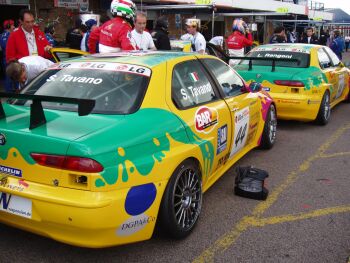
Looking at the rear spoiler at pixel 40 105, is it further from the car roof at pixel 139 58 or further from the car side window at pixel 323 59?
the car side window at pixel 323 59

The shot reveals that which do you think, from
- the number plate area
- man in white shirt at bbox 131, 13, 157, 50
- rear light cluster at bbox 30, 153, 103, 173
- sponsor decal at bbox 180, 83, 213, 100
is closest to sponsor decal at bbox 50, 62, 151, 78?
sponsor decal at bbox 180, 83, 213, 100

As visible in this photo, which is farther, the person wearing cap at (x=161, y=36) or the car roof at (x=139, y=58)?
the person wearing cap at (x=161, y=36)

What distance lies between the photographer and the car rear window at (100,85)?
309 centimetres

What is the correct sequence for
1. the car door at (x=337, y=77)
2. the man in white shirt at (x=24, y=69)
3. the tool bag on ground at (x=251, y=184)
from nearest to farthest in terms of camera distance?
the tool bag on ground at (x=251, y=184), the man in white shirt at (x=24, y=69), the car door at (x=337, y=77)

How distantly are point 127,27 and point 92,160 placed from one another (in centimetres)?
303

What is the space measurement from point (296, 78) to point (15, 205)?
505 centimetres

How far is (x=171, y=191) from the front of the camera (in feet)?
9.61

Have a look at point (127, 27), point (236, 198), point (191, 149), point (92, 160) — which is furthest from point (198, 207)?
point (127, 27)

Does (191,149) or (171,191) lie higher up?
(191,149)

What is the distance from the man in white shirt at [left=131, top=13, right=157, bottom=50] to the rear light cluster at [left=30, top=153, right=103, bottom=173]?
13.1ft

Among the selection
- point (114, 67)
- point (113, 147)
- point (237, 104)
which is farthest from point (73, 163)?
point (237, 104)

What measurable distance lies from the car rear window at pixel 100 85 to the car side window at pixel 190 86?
0.98ft

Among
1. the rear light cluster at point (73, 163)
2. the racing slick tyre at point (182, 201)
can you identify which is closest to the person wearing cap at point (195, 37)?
the racing slick tyre at point (182, 201)

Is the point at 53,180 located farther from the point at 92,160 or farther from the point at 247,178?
the point at 247,178
